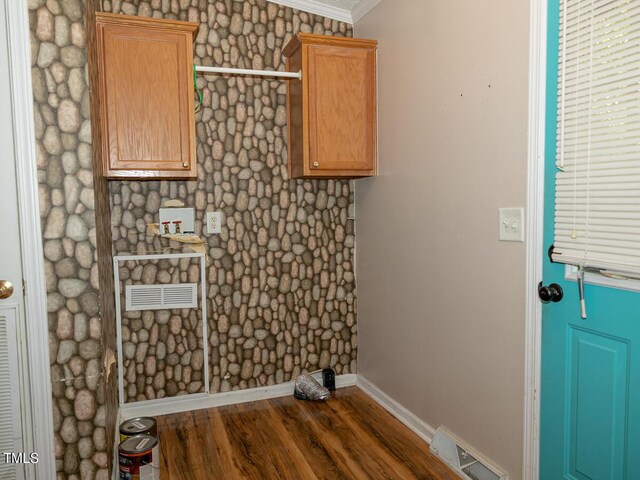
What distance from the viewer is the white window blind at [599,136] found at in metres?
1.49

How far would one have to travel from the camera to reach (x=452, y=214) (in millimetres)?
2387

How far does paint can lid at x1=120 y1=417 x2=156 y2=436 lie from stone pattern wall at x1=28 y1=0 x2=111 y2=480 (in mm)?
225

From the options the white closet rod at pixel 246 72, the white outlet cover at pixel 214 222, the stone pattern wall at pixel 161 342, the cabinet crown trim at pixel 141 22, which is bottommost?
the stone pattern wall at pixel 161 342

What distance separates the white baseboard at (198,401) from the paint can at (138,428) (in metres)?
0.62

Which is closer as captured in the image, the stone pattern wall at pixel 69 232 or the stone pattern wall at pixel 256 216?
the stone pattern wall at pixel 69 232

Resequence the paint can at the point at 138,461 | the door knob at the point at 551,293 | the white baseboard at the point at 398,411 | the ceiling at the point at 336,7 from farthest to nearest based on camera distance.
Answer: the ceiling at the point at 336,7 → the white baseboard at the point at 398,411 → the paint can at the point at 138,461 → the door knob at the point at 551,293

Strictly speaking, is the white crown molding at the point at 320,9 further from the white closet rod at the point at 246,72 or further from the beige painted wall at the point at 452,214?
the white closet rod at the point at 246,72

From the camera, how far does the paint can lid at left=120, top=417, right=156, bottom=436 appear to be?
7.66 feet

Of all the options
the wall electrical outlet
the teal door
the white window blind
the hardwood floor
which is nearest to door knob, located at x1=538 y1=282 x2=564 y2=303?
the teal door

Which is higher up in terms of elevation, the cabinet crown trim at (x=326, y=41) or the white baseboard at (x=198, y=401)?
the cabinet crown trim at (x=326, y=41)

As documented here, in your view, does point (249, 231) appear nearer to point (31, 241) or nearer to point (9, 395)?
point (31, 241)

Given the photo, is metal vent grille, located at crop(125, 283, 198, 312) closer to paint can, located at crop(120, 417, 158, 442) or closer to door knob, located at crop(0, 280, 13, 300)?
paint can, located at crop(120, 417, 158, 442)

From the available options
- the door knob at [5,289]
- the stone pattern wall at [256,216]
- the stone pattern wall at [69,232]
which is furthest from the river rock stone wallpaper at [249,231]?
the door knob at [5,289]

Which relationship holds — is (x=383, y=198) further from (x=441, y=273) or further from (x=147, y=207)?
(x=147, y=207)
